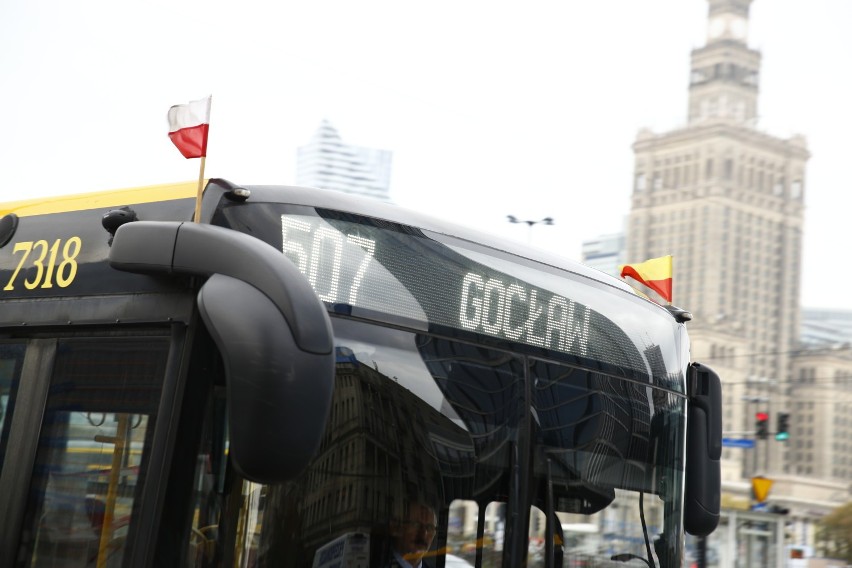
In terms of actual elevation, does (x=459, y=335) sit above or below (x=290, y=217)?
below

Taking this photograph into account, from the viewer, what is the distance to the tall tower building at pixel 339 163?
152 meters

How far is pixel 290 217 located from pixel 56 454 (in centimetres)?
105

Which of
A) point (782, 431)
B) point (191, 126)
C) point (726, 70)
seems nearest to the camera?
point (191, 126)

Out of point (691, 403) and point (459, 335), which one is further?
point (691, 403)

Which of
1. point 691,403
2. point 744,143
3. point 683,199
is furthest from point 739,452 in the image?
point 691,403

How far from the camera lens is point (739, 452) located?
10144 centimetres

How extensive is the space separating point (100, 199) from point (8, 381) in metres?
0.70

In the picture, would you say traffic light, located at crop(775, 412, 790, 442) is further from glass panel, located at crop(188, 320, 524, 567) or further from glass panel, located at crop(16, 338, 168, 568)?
glass panel, located at crop(16, 338, 168, 568)

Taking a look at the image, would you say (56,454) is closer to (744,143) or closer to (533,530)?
(533,530)

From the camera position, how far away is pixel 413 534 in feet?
11.5

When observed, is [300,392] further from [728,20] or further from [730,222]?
[728,20]

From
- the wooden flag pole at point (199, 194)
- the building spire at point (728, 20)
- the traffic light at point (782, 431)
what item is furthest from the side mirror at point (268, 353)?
the building spire at point (728, 20)

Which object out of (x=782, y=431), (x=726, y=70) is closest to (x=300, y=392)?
(x=782, y=431)

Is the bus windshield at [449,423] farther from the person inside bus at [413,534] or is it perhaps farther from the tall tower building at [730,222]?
the tall tower building at [730,222]
